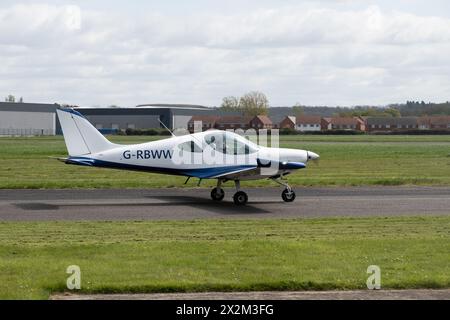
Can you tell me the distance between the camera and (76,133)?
2430 centimetres

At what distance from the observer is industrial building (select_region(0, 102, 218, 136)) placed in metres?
138

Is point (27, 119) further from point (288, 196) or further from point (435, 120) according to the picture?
point (288, 196)

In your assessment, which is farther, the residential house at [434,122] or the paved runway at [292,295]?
the residential house at [434,122]

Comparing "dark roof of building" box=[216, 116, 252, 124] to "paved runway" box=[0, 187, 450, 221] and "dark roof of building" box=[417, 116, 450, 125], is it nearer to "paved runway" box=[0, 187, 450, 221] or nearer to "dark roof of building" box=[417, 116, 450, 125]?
"dark roof of building" box=[417, 116, 450, 125]

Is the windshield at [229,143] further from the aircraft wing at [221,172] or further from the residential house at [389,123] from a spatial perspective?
the residential house at [389,123]

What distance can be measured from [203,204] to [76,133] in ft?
14.3

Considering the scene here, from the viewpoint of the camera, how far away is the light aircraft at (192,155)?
24.3 m

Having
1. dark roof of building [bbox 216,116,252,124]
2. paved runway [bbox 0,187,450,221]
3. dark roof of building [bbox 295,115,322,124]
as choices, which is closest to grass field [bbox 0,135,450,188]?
paved runway [bbox 0,187,450,221]

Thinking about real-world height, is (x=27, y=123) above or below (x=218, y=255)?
above

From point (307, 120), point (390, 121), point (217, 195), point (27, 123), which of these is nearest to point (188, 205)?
point (217, 195)

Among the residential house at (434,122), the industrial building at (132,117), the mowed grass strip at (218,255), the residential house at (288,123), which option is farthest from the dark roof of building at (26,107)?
the mowed grass strip at (218,255)

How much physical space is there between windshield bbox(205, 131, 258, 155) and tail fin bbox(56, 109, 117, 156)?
11.6 feet
